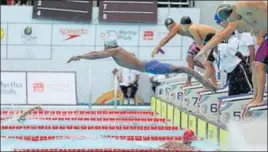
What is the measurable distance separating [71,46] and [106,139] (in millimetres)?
6666

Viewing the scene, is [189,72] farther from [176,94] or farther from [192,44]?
[176,94]

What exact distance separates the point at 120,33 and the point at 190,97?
584 cm

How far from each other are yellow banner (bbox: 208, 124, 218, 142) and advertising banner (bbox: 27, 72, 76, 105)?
697 centimetres

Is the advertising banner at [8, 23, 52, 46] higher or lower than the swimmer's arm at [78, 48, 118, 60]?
higher

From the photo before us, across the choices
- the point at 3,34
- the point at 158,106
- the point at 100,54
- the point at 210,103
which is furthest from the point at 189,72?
the point at 3,34

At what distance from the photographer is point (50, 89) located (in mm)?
13078

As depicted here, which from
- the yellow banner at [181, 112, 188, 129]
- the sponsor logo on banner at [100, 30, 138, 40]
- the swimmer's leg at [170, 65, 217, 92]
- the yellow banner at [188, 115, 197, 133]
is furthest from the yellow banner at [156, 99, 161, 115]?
the swimmer's leg at [170, 65, 217, 92]

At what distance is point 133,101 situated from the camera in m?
13.3

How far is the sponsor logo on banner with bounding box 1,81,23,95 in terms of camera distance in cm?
1296

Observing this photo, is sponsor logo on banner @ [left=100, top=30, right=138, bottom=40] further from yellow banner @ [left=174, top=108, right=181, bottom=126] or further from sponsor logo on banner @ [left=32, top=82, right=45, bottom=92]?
yellow banner @ [left=174, top=108, right=181, bottom=126]

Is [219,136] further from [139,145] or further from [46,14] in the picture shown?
[46,14]

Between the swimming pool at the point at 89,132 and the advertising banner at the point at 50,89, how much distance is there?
8.42 feet

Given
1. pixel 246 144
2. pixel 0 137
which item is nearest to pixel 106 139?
pixel 0 137

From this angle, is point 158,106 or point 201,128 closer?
point 201,128
